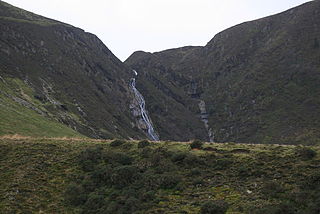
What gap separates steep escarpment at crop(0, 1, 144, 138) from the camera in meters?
75.0

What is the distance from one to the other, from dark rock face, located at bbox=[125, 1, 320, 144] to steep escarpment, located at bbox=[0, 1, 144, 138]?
67.3ft

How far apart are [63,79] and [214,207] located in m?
86.2

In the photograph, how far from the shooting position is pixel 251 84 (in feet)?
424

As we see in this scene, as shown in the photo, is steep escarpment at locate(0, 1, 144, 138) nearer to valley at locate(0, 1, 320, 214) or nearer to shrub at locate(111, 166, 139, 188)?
valley at locate(0, 1, 320, 214)

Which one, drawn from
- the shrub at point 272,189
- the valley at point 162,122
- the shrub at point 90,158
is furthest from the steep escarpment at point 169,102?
the shrub at point 272,189

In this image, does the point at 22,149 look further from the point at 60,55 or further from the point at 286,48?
the point at 286,48

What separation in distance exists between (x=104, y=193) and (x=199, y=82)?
141103mm

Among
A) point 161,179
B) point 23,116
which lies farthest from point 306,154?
point 23,116

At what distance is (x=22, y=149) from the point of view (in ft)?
95.8

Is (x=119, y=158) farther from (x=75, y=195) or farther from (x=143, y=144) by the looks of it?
(x=75, y=195)

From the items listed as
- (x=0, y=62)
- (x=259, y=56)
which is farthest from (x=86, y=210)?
(x=259, y=56)

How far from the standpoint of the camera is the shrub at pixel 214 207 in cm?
1762

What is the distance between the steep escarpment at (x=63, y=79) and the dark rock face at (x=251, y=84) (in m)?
20.5

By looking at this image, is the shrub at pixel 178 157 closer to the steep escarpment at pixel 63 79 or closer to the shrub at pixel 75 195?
the shrub at pixel 75 195
